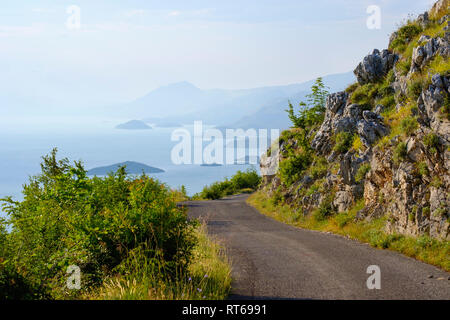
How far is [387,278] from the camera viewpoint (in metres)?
10.2

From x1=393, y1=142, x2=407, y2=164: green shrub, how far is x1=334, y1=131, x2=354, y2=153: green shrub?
594cm

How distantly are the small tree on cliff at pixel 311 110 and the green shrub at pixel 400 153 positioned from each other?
1208 centimetres

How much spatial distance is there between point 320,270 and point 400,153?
21.4 feet

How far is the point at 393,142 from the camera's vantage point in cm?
1642

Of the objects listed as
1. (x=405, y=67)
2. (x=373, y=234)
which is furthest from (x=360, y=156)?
(x=373, y=234)

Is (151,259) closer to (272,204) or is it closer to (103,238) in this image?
(103,238)

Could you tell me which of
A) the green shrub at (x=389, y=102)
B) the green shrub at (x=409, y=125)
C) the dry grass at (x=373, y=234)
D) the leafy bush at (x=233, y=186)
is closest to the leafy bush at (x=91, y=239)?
the dry grass at (x=373, y=234)

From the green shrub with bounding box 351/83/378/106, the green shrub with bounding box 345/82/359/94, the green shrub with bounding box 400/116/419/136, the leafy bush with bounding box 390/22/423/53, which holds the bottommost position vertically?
the green shrub with bounding box 400/116/419/136

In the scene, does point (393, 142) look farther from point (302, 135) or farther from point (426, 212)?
point (302, 135)

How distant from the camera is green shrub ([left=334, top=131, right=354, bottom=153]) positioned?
21531 mm

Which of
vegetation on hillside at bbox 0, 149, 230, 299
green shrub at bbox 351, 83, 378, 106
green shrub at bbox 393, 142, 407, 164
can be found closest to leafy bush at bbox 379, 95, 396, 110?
green shrub at bbox 351, 83, 378, 106

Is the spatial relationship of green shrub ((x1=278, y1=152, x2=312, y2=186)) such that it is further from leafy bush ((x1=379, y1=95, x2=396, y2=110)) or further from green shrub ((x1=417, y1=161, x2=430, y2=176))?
green shrub ((x1=417, y1=161, x2=430, y2=176))
